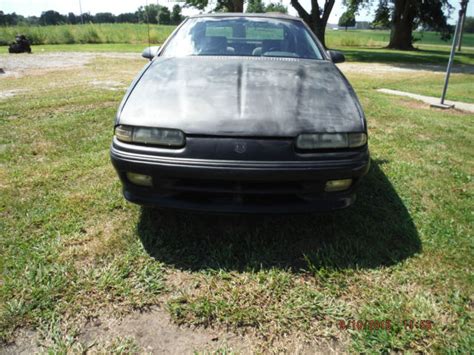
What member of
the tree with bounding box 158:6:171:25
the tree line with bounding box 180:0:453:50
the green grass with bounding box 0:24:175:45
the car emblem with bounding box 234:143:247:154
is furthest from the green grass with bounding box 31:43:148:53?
the tree with bounding box 158:6:171:25

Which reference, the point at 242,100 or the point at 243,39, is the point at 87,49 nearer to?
the point at 243,39

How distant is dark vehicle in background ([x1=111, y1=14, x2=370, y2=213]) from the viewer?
5.68 ft

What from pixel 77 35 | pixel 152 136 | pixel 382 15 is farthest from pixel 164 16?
pixel 152 136

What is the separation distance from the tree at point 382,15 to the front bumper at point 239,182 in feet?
104

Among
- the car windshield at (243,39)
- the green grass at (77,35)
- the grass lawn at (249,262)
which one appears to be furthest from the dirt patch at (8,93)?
the green grass at (77,35)

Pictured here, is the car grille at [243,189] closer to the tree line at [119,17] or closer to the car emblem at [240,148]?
the car emblem at [240,148]

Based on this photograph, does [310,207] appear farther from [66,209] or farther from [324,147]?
[66,209]

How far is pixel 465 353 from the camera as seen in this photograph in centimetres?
135

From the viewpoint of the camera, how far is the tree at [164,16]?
77.1m

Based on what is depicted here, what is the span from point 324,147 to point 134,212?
1377 millimetres

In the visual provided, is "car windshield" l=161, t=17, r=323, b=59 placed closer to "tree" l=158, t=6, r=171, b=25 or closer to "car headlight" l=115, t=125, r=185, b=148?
"car headlight" l=115, t=125, r=185, b=148

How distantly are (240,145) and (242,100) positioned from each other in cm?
35

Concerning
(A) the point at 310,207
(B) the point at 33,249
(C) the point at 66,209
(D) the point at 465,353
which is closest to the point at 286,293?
(A) the point at 310,207

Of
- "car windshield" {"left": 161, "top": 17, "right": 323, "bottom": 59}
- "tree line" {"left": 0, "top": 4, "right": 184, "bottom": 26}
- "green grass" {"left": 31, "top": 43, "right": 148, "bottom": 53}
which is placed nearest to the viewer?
"car windshield" {"left": 161, "top": 17, "right": 323, "bottom": 59}
